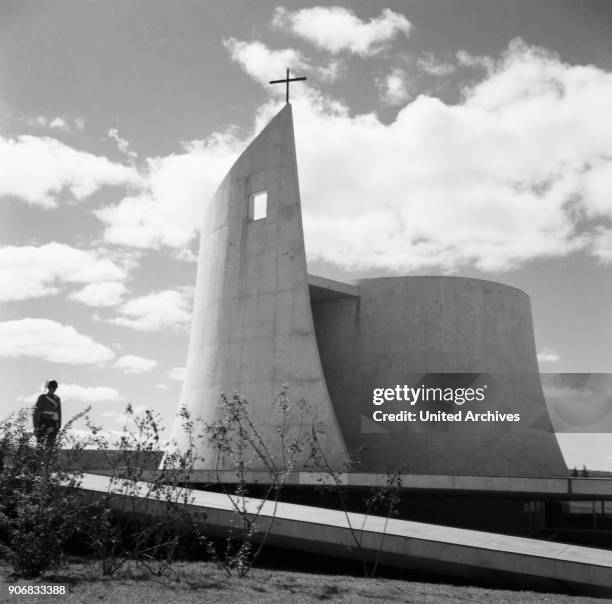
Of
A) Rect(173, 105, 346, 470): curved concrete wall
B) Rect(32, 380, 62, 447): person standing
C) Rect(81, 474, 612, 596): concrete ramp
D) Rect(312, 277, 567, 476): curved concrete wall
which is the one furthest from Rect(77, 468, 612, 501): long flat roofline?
Rect(312, 277, 567, 476): curved concrete wall

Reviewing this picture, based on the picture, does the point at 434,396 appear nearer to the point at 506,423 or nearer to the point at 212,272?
the point at 506,423

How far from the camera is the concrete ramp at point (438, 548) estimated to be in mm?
7574

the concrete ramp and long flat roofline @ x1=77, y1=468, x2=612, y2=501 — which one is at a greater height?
long flat roofline @ x1=77, y1=468, x2=612, y2=501

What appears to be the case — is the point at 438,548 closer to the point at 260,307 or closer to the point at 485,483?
the point at 485,483

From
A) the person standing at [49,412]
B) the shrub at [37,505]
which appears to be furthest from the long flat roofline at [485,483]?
the shrub at [37,505]

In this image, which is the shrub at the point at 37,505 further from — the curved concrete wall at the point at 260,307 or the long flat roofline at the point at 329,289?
the long flat roofline at the point at 329,289

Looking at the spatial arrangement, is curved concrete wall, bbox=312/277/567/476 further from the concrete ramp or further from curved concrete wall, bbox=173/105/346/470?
the concrete ramp

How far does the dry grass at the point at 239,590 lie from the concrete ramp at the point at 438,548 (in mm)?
295

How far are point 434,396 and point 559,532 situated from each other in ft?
15.0

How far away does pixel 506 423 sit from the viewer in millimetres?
19500

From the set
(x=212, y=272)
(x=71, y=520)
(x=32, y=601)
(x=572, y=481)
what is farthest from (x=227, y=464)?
(x=32, y=601)

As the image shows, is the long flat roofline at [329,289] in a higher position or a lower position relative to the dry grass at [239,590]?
higher

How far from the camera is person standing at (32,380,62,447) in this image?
10.4 meters

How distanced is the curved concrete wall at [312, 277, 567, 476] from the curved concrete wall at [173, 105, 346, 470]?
3.48m
